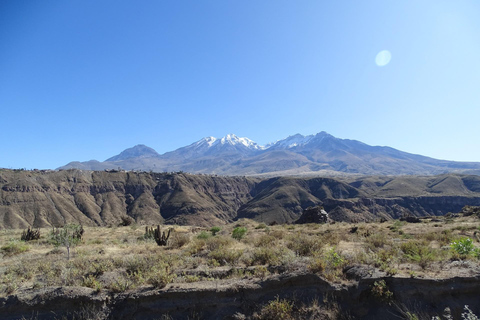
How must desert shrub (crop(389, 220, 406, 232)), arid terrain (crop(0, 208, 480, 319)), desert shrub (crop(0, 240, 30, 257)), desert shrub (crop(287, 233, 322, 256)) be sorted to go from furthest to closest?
desert shrub (crop(389, 220, 406, 232))
desert shrub (crop(0, 240, 30, 257))
desert shrub (crop(287, 233, 322, 256))
arid terrain (crop(0, 208, 480, 319))

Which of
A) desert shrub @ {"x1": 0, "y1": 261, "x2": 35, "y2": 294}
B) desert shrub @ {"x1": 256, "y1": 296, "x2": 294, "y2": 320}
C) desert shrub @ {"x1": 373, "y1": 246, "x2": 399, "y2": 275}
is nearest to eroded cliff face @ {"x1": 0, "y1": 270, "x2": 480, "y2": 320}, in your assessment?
desert shrub @ {"x1": 256, "y1": 296, "x2": 294, "y2": 320}

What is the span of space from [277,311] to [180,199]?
11881 centimetres

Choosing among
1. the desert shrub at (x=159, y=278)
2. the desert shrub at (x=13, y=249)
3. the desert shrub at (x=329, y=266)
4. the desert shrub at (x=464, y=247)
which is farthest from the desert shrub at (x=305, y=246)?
the desert shrub at (x=13, y=249)

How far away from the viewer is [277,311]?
18.6 feet

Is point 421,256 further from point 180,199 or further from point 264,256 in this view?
point 180,199

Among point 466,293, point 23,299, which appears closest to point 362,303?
point 466,293

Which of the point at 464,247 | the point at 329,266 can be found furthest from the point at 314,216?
the point at 329,266

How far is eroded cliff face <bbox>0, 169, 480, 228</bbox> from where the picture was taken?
88312 millimetres

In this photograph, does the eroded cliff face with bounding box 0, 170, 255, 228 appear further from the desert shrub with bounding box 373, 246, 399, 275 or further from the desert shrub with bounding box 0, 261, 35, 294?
the desert shrub with bounding box 373, 246, 399, 275

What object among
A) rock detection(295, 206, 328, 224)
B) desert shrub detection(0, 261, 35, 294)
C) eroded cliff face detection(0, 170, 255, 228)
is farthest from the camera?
eroded cliff face detection(0, 170, 255, 228)

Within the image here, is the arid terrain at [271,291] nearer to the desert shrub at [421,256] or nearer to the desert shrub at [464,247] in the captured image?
the desert shrub at [421,256]

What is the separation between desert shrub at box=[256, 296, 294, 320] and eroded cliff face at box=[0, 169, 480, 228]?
74.1m

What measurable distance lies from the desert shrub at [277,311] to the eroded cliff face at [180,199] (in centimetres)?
7413

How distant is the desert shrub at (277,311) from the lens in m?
5.58
